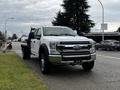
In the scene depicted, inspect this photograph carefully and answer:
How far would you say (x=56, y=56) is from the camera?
36.0ft

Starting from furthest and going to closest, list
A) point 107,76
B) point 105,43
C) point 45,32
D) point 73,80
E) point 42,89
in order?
point 105,43 → point 45,32 → point 107,76 → point 73,80 → point 42,89

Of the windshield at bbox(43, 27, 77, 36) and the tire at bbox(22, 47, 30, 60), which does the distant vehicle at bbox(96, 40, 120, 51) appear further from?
the windshield at bbox(43, 27, 77, 36)

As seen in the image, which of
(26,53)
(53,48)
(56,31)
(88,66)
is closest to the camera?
(53,48)

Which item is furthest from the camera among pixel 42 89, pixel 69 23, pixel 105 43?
pixel 69 23

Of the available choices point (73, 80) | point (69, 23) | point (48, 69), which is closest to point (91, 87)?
point (73, 80)

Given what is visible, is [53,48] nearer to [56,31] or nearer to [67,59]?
[67,59]

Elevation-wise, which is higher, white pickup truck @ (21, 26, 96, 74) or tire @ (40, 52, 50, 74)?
white pickup truck @ (21, 26, 96, 74)

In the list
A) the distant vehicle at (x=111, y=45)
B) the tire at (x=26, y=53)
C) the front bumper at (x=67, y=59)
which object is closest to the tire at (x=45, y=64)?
the front bumper at (x=67, y=59)

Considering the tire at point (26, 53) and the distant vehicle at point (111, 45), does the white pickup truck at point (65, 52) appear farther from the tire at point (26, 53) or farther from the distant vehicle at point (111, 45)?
the distant vehicle at point (111, 45)

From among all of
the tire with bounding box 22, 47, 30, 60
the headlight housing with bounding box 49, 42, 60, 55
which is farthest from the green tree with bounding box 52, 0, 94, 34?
the headlight housing with bounding box 49, 42, 60, 55

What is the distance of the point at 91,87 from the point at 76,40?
9.15 feet

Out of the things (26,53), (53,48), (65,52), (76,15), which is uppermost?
(76,15)

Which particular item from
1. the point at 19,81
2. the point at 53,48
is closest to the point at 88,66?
the point at 53,48

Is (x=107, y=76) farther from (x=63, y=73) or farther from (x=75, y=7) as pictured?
(x=75, y=7)
